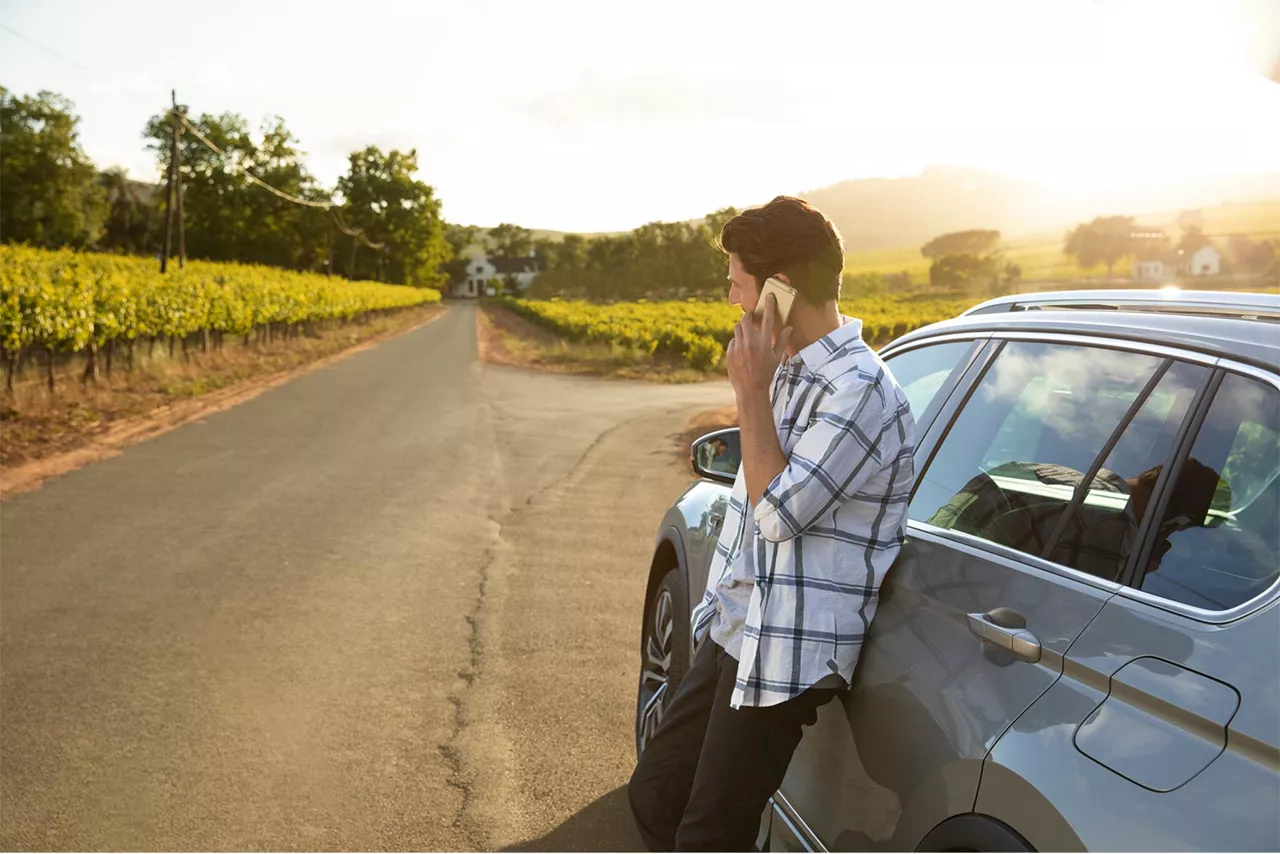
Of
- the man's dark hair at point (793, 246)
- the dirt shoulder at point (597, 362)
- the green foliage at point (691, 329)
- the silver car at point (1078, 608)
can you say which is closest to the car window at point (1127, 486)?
the silver car at point (1078, 608)

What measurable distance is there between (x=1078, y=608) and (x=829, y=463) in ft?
1.75

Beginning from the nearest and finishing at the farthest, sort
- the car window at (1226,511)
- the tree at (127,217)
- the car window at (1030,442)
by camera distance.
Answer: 1. the car window at (1226,511)
2. the car window at (1030,442)
3. the tree at (127,217)

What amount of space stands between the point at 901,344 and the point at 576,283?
122532mm

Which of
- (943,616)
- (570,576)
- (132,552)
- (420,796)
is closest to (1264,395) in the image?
(943,616)

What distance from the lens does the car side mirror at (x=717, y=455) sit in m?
3.29

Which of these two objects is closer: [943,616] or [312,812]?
[943,616]

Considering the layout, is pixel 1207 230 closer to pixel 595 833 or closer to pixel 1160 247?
pixel 1160 247

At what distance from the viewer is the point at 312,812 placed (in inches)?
141

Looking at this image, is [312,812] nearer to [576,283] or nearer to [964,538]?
[964,538]

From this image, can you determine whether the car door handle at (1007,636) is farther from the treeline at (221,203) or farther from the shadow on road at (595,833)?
the treeline at (221,203)

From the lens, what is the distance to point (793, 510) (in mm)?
2080

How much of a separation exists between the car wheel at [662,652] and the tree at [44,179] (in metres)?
90.4

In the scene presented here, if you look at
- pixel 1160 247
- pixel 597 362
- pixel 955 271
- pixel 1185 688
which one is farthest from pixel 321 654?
pixel 597 362

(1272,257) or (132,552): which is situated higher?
(1272,257)
